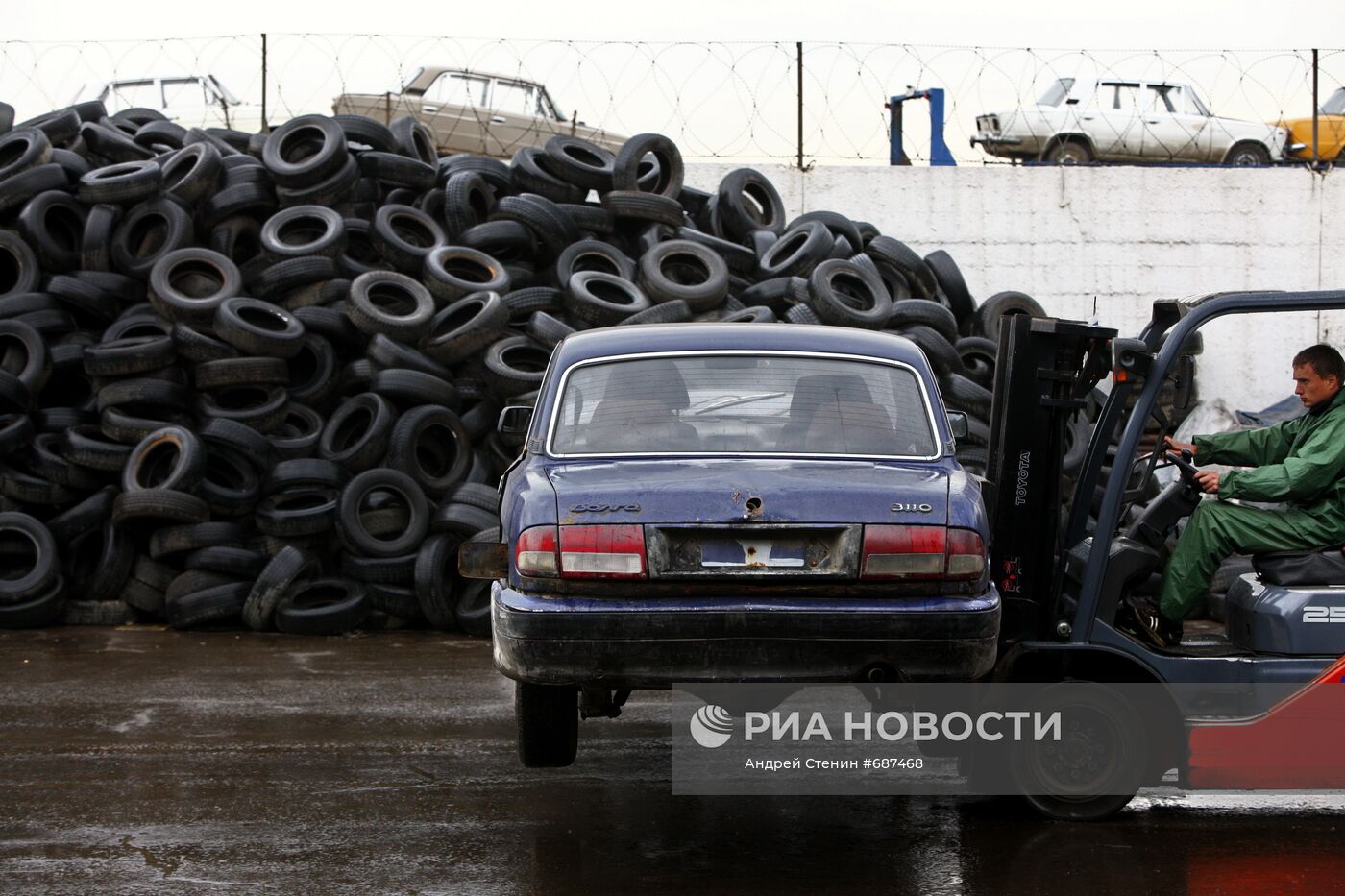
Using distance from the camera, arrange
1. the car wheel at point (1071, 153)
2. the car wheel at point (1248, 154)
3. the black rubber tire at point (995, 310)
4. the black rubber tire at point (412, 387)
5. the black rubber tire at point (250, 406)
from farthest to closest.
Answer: the car wheel at point (1248, 154)
the car wheel at point (1071, 153)
the black rubber tire at point (995, 310)
the black rubber tire at point (412, 387)
the black rubber tire at point (250, 406)

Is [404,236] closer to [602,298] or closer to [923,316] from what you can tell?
[602,298]

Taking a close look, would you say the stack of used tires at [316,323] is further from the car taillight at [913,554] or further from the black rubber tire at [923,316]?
the car taillight at [913,554]

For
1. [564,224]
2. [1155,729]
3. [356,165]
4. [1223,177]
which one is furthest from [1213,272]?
[1155,729]

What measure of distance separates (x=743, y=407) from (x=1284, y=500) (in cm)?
205

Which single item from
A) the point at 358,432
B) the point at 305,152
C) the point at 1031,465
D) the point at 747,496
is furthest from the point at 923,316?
the point at 747,496

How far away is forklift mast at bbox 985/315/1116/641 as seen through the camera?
5.79 metres

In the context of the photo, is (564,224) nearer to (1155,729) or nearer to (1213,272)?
(1213,272)

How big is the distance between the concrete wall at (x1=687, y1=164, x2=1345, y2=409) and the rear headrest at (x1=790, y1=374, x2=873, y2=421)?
34.3 ft

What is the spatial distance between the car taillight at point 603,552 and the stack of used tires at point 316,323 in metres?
4.65

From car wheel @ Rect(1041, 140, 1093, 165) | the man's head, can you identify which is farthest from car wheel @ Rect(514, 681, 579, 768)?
car wheel @ Rect(1041, 140, 1093, 165)

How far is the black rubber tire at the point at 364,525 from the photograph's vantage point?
10.1 m

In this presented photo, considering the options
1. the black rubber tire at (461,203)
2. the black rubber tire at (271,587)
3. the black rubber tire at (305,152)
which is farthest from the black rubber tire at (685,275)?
the black rubber tire at (271,587)

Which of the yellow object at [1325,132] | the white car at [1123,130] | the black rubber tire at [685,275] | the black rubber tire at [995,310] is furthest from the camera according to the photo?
the white car at [1123,130]

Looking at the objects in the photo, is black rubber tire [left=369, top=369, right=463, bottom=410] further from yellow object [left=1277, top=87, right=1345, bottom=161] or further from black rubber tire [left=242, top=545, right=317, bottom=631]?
yellow object [left=1277, top=87, right=1345, bottom=161]
